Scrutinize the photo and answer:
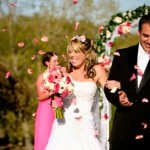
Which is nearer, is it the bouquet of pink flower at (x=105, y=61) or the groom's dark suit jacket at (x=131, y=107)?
the groom's dark suit jacket at (x=131, y=107)

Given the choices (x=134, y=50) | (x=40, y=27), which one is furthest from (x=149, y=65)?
(x=40, y=27)

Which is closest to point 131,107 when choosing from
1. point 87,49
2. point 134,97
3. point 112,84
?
point 134,97

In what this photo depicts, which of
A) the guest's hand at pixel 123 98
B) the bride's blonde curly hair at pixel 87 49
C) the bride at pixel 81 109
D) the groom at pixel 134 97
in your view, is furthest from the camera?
the bride at pixel 81 109

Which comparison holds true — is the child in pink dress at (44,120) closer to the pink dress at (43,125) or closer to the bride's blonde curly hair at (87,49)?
the pink dress at (43,125)

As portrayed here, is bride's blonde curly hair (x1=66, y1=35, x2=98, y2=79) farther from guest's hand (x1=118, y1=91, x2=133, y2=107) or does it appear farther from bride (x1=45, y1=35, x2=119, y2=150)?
guest's hand (x1=118, y1=91, x2=133, y2=107)

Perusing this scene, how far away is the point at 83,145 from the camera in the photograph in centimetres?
685

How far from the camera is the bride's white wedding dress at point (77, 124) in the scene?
684 cm

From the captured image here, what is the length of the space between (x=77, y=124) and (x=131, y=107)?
4.32ft

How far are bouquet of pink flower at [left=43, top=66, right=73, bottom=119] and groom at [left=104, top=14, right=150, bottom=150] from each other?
99cm

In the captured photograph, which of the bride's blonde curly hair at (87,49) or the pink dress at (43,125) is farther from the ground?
the bride's blonde curly hair at (87,49)

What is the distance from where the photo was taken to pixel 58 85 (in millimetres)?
6738

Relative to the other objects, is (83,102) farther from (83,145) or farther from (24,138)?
(24,138)

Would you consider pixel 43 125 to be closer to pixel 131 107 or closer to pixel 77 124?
pixel 77 124

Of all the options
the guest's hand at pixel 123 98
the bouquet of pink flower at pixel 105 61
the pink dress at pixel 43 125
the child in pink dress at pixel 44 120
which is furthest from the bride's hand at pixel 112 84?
the bouquet of pink flower at pixel 105 61
